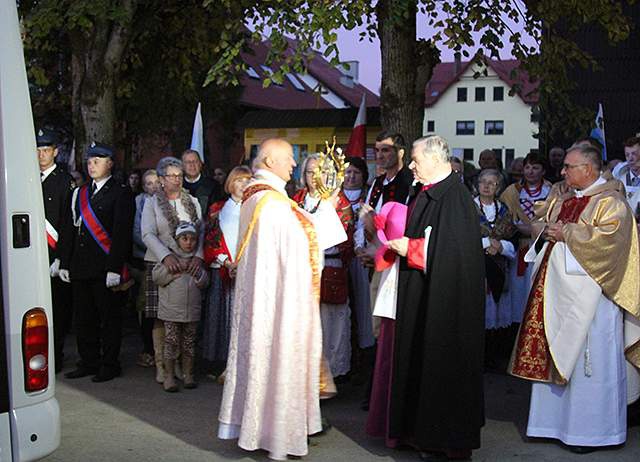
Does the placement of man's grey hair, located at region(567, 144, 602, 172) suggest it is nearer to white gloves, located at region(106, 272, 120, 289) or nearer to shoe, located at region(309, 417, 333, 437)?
shoe, located at region(309, 417, 333, 437)

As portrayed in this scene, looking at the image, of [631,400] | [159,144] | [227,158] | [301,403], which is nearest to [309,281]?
[301,403]

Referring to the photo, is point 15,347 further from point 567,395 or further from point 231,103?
point 231,103

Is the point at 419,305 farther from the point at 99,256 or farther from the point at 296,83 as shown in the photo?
the point at 296,83

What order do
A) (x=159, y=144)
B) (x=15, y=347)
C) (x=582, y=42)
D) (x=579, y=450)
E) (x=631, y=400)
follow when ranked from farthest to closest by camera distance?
(x=159, y=144)
(x=582, y=42)
(x=631, y=400)
(x=579, y=450)
(x=15, y=347)

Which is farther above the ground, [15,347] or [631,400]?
[15,347]

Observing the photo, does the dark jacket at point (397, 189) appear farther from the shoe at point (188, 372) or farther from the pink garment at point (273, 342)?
the shoe at point (188, 372)

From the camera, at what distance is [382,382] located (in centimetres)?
596

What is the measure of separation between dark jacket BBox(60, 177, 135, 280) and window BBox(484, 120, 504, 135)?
63.1m

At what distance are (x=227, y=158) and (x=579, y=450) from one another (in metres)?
27.5

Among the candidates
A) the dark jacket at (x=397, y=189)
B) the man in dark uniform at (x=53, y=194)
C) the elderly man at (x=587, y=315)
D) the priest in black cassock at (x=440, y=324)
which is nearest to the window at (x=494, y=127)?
the man in dark uniform at (x=53, y=194)

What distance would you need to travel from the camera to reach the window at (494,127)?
227 feet

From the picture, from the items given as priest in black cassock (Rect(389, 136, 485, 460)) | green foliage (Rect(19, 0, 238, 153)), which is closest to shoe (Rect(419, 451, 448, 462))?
priest in black cassock (Rect(389, 136, 485, 460))

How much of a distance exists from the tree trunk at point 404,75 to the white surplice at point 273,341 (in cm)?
467

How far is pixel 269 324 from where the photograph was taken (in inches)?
221
